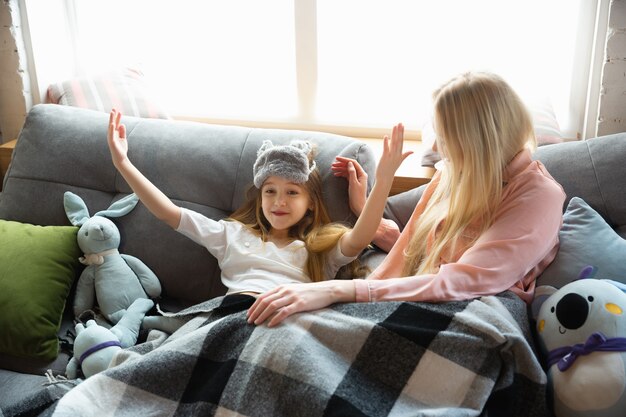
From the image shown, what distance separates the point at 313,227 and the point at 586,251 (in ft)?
2.43

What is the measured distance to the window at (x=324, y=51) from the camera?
2418mm

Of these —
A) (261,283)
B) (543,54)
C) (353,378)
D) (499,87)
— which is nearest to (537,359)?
(353,378)

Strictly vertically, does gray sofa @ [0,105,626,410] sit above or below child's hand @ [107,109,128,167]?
below

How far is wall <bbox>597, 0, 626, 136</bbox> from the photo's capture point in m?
2.14

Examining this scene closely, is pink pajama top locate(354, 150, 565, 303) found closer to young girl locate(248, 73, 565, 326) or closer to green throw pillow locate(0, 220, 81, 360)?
young girl locate(248, 73, 565, 326)

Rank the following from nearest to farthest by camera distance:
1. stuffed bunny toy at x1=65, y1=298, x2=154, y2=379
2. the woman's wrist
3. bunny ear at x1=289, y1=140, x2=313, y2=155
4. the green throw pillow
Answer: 1. the woman's wrist
2. stuffed bunny toy at x1=65, y1=298, x2=154, y2=379
3. the green throw pillow
4. bunny ear at x1=289, y1=140, x2=313, y2=155

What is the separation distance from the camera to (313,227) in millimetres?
1986

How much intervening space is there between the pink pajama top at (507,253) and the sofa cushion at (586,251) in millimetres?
42

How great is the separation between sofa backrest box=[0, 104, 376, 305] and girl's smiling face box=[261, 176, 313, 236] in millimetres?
93

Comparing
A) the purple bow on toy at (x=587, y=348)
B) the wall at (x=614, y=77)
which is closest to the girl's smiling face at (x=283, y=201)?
Result: the purple bow on toy at (x=587, y=348)

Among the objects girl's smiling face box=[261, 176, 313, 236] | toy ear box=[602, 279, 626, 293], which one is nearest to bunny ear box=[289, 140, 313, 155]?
girl's smiling face box=[261, 176, 313, 236]

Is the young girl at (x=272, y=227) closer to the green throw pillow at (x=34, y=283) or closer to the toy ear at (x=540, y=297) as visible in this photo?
the green throw pillow at (x=34, y=283)

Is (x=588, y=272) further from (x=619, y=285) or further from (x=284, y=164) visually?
(x=284, y=164)

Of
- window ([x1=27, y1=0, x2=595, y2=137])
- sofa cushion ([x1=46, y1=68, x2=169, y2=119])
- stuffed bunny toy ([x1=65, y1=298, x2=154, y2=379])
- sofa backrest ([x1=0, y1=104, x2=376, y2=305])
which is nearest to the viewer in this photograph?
stuffed bunny toy ([x1=65, y1=298, x2=154, y2=379])
